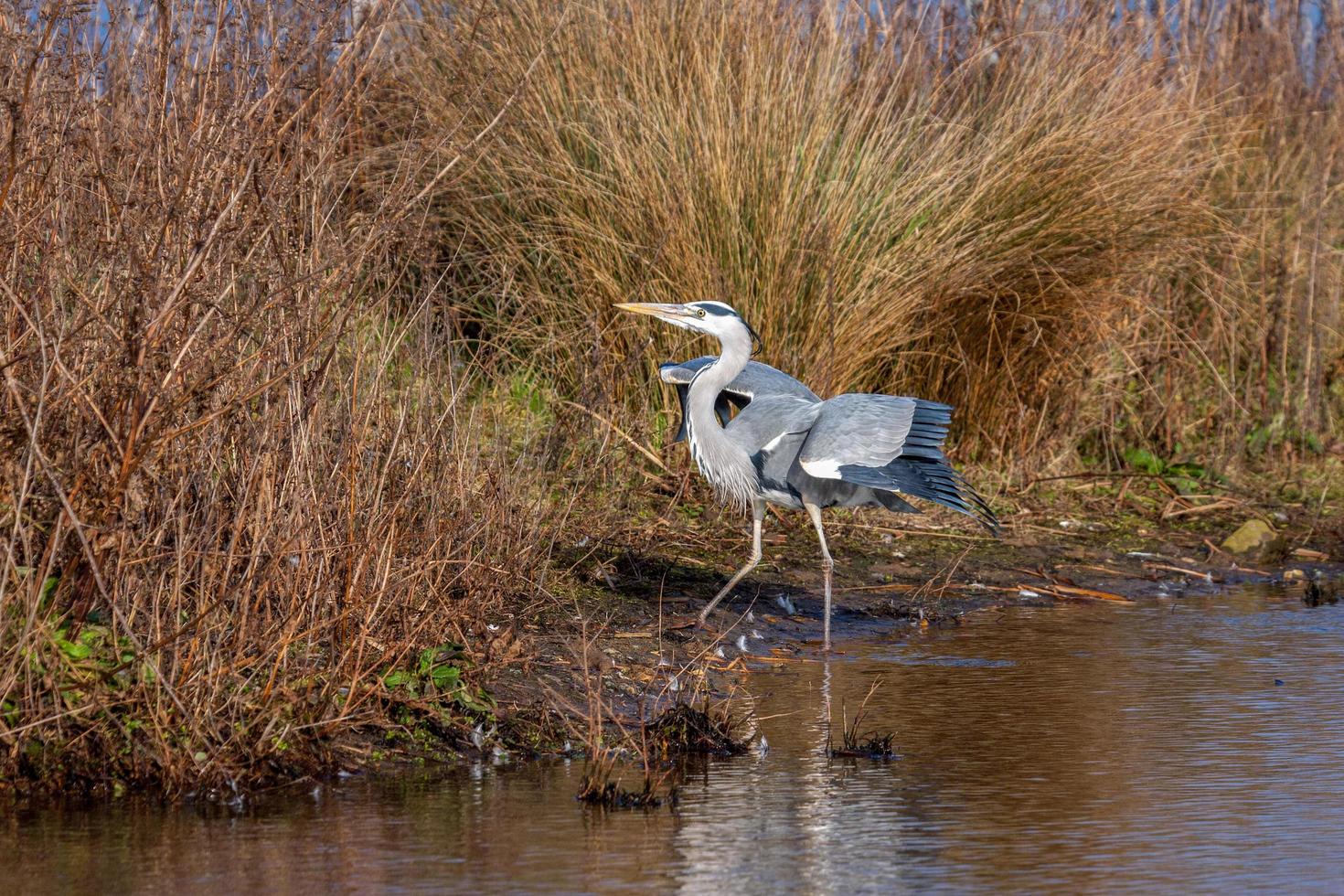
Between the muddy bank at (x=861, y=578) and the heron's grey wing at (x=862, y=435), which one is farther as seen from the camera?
the heron's grey wing at (x=862, y=435)

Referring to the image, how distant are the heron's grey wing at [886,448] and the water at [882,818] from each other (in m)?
0.94

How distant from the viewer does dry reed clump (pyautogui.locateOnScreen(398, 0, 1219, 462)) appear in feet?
26.9

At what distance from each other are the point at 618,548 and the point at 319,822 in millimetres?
3230

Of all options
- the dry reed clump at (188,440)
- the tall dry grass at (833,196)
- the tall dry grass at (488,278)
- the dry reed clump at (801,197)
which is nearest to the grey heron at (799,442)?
the tall dry grass at (488,278)

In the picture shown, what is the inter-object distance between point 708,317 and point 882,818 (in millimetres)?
3085

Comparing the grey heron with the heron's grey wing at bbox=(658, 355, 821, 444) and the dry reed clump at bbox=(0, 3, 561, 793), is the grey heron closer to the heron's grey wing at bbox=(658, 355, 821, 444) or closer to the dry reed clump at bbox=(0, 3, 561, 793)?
the heron's grey wing at bbox=(658, 355, 821, 444)

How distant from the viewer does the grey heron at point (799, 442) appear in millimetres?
6312

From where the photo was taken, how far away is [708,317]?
681cm

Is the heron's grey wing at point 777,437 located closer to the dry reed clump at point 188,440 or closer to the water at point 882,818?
the water at point 882,818

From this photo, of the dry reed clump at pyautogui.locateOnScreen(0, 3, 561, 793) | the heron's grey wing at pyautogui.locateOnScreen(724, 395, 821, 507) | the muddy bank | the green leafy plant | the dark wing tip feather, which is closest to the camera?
the dry reed clump at pyautogui.locateOnScreen(0, 3, 561, 793)

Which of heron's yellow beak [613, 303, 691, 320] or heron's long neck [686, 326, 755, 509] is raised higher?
heron's yellow beak [613, 303, 691, 320]

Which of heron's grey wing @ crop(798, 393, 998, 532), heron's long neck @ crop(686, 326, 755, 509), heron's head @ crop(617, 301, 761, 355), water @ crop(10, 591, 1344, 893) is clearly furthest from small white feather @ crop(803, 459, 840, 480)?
water @ crop(10, 591, 1344, 893)

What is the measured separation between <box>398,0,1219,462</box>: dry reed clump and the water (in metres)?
3.10

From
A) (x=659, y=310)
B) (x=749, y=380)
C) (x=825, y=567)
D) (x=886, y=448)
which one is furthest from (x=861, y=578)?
(x=659, y=310)
